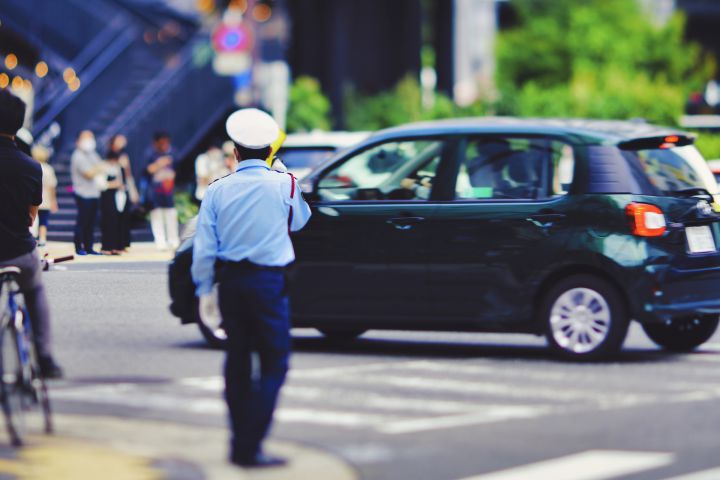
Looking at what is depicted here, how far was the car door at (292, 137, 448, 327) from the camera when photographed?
481 inches

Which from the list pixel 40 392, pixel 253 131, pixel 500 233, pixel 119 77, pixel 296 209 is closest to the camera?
pixel 253 131

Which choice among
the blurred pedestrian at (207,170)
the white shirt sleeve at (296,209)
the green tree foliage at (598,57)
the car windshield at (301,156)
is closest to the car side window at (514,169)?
the white shirt sleeve at (296,209)

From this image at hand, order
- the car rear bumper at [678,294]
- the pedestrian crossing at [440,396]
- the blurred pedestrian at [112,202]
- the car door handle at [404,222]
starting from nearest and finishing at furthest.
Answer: the pedestrian crossing at [440,396]
the car rear bumper at [678,294]
the car door handle at [404,222]
the blurred pedestrian at [112,202]

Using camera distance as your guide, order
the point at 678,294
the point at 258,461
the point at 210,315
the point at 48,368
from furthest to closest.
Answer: the point at 210,315, the point at 678,294, the point at 48,368, the point at 258,461

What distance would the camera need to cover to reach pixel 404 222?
12219 mm

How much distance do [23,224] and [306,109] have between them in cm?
2481

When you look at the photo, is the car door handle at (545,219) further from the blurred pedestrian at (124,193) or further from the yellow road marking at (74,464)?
the blurred pedestrian at (124,193)

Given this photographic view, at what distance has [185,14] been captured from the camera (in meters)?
37.5

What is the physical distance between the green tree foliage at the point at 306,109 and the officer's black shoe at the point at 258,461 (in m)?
24.9

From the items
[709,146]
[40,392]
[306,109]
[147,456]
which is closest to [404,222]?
[40,392]

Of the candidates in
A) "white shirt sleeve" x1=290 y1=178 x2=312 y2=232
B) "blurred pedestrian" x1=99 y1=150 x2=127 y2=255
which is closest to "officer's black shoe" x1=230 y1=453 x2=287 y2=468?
"white shirt sleeve" x1=290 y1=178 x2=312 y2=232

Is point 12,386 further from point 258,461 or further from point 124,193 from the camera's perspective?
point 124,193

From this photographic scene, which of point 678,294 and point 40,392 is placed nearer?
point 40,392

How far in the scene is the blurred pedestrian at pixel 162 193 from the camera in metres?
23.3
